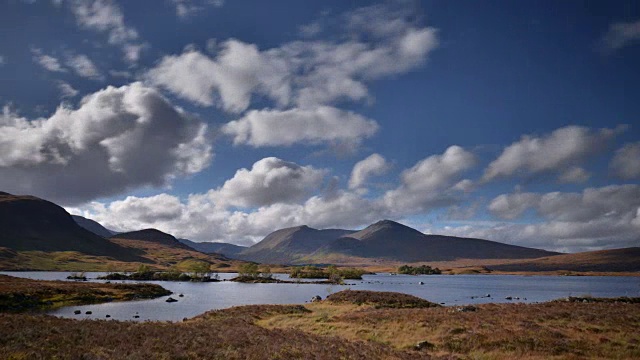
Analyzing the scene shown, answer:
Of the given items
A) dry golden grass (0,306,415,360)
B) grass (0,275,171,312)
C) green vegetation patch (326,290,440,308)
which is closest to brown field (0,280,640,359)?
dry golden grass (0,306,415,360)

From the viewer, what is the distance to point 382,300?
70.8 meters

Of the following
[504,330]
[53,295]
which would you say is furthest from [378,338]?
[53,295]

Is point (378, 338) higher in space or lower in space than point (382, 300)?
higher

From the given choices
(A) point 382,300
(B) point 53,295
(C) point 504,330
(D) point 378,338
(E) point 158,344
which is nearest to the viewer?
(E) point 158,344

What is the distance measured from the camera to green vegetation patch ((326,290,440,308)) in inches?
2675

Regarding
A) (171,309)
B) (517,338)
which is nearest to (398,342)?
(517,338)

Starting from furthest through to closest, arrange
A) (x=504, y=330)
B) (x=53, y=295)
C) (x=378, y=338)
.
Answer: (x=53, y=295) → (x=378, y=338) → (x=504, y=330)

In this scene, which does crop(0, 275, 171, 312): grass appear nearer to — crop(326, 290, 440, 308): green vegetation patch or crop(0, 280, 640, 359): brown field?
crop(0, 280, 640, 359): brown field

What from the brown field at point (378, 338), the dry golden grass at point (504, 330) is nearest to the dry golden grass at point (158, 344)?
the brown field at point (378, 338)

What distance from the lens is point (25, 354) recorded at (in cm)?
2180

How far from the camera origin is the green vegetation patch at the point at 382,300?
67.9 m

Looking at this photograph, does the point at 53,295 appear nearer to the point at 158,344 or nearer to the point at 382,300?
the point at 382,300

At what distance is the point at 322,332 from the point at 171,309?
4990cm

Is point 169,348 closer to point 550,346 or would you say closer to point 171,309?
point 550,346
